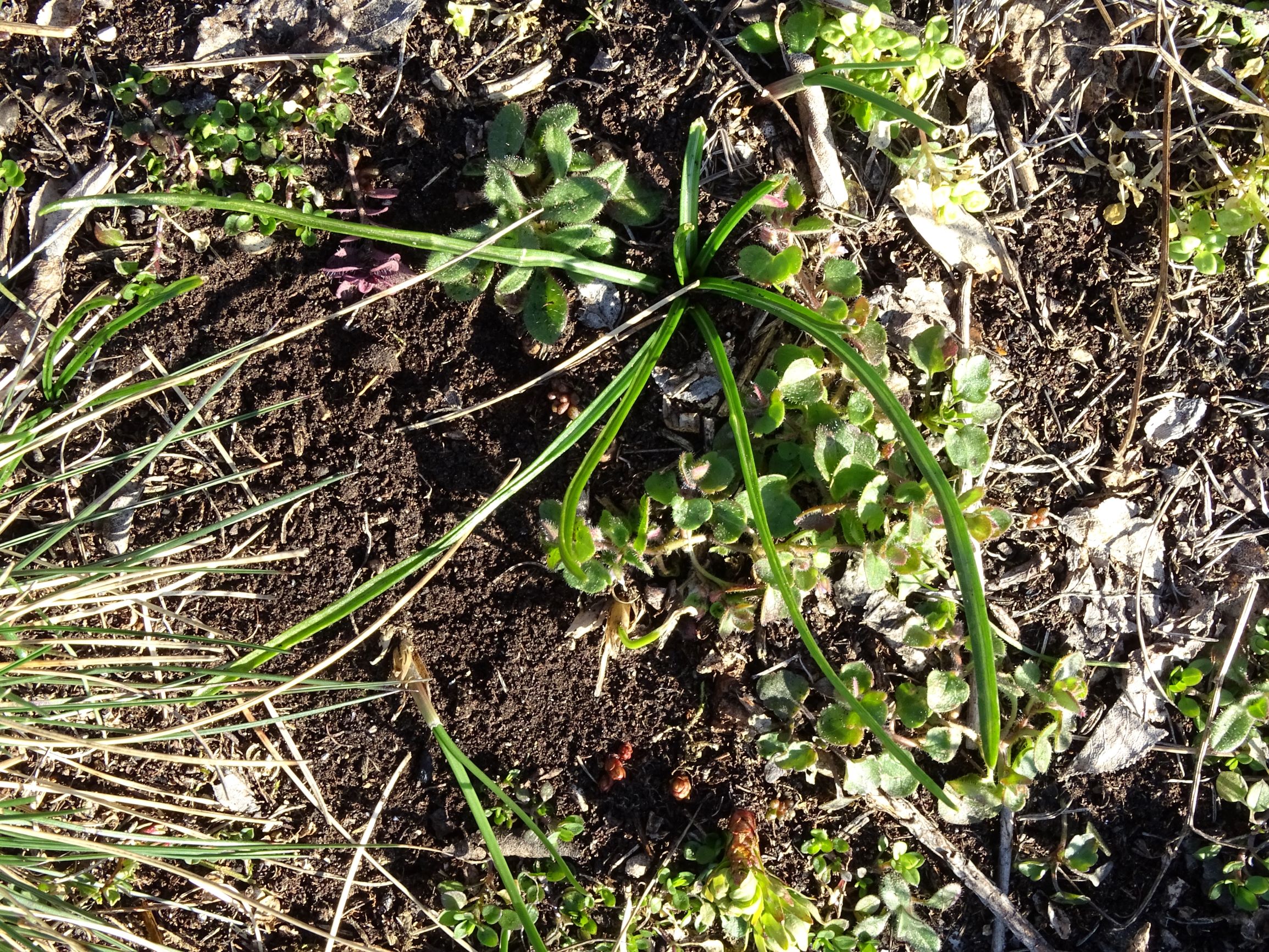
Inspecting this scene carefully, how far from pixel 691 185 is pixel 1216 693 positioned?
1.57 metres

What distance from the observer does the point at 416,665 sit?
1.81 m

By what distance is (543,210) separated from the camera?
1719mm

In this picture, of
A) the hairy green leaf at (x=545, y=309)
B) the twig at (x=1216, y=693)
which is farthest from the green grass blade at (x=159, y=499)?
the twig at (x=1216, y=693)

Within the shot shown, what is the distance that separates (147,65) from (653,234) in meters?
1.09

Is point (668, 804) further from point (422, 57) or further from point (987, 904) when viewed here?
point (422, 57)

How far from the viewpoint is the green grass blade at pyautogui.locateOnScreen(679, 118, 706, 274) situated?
171 cm

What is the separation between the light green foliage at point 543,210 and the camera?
67.5 inches

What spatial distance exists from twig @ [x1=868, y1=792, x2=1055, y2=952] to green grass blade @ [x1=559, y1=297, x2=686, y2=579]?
878 millimetres

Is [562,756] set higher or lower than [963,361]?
lower

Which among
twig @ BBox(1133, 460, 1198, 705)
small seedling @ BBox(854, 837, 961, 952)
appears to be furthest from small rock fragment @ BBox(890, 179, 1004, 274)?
small seedling @ BBox(854, 837, 961, 952)

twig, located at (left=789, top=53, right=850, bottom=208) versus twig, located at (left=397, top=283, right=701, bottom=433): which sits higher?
twig, located at (left=789, top=53, right=850, bottom=208)

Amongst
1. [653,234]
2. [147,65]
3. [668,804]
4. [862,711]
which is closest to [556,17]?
[653,234]

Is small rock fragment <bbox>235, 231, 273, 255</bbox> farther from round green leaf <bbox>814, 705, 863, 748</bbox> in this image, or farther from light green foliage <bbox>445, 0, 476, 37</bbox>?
round green leaf <bbox>814, 705, 863, 748</bbox>

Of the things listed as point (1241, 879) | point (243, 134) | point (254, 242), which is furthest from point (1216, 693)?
point (243, 134)
